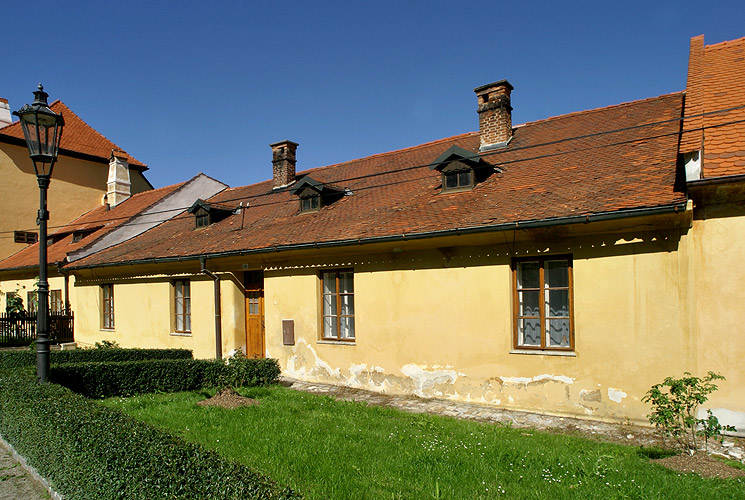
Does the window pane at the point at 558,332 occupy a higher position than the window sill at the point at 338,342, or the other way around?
the window pane at the point at 558,332

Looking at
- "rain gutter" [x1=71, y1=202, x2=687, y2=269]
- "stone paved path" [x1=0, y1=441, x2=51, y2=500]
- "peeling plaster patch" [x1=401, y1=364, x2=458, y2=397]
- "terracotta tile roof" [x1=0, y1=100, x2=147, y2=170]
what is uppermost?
"terracotta tile roof" [x1=0, y1=100, x2=147, y2=170]

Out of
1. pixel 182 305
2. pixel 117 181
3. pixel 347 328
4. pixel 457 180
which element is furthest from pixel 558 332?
pixel 117 181

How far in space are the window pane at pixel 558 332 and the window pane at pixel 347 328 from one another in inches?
170

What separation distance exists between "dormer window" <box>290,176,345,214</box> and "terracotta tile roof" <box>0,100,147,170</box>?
1637cm

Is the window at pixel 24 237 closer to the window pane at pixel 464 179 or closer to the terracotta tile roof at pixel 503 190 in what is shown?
the terracotta tile roof at pixel 503 190

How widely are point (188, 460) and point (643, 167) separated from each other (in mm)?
8370

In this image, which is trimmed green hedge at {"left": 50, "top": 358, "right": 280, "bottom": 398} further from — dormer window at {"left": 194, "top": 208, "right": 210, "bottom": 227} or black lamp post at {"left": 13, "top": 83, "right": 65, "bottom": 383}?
dormer window at {"left": 194, "top": 208, "right": 210, "bottom": 227}

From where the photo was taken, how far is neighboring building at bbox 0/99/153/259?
23.3 meters

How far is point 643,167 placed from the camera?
29.7ft

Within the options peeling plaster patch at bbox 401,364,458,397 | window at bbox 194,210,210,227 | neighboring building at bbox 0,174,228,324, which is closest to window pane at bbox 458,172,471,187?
peeling plaster patch at bbox 401,364,458,397

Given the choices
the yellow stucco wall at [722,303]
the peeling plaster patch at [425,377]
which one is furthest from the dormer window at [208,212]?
the yellow stucco wall at [722,303]

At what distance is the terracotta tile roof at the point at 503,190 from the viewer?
877cm

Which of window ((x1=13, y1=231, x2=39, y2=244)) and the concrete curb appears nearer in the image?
the concrete curb

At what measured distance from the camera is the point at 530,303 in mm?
9148
